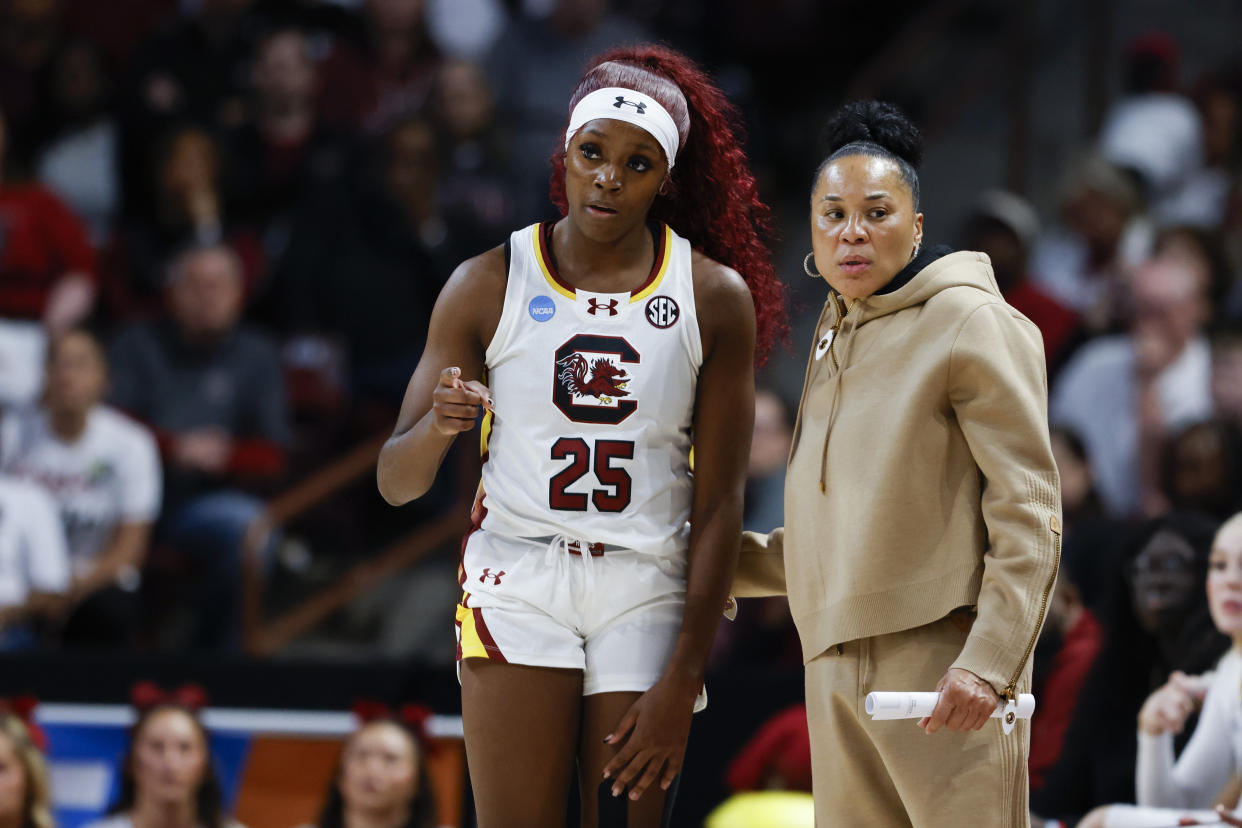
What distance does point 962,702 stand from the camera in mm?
2889

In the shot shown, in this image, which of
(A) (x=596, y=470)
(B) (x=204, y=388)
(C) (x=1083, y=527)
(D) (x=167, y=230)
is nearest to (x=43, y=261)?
(D) (x=167, y=230)

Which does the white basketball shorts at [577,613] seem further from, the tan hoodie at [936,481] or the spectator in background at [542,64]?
the spectator in background at [542,64]

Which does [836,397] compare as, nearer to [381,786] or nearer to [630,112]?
[630,112]

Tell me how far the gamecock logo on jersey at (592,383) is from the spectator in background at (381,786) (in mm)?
2793

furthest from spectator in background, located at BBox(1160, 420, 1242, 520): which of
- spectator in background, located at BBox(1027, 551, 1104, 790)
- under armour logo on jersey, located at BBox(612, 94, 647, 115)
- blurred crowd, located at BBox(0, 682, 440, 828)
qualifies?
under armour logo on jersey, located at BBox(612, 94, 647, 115)

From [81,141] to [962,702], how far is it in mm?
6659

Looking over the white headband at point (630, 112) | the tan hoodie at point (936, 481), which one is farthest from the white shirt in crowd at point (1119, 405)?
the white headband at point (630, 112)

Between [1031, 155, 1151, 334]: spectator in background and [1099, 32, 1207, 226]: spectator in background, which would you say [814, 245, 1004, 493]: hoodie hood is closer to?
[1031, 155, 1151, 334]: spectator in background

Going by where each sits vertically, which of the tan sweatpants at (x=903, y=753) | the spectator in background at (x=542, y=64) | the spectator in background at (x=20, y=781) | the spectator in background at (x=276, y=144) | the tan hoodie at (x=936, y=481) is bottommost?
the spectator in background at (x=20, y=781)

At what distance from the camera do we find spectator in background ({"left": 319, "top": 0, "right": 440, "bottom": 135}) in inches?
345

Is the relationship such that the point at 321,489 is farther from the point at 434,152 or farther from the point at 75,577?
the point at 434,152

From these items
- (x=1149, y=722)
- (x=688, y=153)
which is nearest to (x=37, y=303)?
(x=688, y=153)

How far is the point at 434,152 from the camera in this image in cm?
798

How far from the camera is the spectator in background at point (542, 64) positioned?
8.59 m
